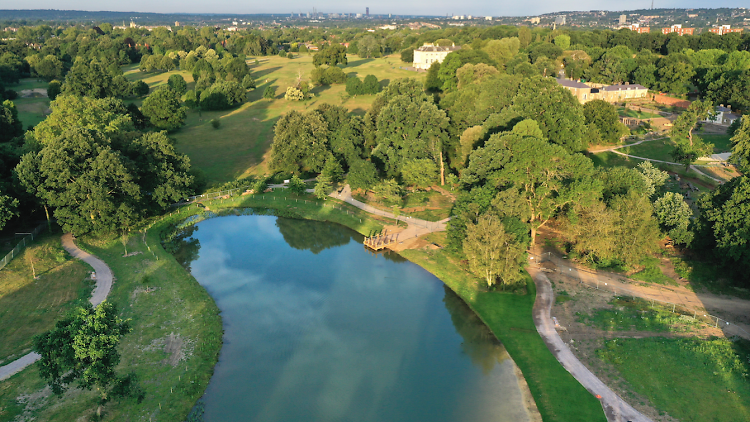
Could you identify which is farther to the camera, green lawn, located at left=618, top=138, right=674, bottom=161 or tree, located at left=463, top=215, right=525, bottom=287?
green lawn, located at left=618, top=138, right=674, bottom=161

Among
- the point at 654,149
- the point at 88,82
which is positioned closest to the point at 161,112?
the point at 88,82

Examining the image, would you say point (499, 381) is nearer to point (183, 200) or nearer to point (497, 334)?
point (497, 334)

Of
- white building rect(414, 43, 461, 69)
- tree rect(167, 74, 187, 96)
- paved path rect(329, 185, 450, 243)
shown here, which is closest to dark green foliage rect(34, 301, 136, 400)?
paved path rect(329, 185, 450, 243)

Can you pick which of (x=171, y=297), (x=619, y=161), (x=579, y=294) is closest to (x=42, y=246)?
(x=171, y=297)

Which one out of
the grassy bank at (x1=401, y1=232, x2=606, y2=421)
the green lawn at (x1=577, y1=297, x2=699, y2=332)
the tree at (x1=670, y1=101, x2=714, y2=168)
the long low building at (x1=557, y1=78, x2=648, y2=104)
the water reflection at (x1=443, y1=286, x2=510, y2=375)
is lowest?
the water reflection at (x1=443, y1=286, x2=510, y2=375)

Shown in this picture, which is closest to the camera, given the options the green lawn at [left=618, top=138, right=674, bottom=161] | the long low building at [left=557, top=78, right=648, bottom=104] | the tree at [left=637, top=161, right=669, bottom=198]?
the tree at [left=637, top=161, right=669, bottom=198]

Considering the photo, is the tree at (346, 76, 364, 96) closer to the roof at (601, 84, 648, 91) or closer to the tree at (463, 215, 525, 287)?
the roof at (601, 84, 648, 91)

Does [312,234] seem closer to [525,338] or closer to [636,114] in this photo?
[525,338]
